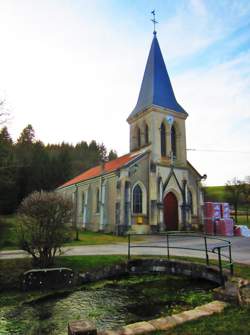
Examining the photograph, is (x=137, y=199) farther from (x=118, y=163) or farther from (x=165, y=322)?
(x=165, y=322)

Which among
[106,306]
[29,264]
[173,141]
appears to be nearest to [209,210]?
[173,141]

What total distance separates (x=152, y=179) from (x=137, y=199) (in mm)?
2178

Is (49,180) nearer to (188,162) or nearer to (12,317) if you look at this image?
(188,162)

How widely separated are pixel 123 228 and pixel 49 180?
27.6 metres

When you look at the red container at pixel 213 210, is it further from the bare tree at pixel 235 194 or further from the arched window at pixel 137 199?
the bare tree at pixel 235 194

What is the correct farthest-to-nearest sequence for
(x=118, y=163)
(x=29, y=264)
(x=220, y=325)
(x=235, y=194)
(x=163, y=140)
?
1. (x=235, y=194)
2. (x=118, y=163)
3. (x=163, y=140)
4. (x=29, y=264)
5. (x=220, y=325)

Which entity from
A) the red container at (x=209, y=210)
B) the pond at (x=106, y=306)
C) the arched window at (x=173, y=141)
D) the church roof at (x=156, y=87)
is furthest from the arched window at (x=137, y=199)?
the pond at (x=106, y=306)

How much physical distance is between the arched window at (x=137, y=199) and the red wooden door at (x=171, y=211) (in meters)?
2.56

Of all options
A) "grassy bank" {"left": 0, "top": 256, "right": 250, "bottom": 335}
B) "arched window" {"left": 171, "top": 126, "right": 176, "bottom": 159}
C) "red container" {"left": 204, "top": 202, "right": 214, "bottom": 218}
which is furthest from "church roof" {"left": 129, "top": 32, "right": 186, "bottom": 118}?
"grassy bank" {"left": 0, "top": 256, "right": 250, "bottom": 335}

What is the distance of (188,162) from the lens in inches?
1115

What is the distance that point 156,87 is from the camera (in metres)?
28.0

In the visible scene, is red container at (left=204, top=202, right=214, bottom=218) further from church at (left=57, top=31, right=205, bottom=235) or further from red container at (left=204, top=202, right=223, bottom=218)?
church at (left=57, top=31, right=205, bottom=235)

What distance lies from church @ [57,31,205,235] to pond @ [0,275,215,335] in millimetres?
14494

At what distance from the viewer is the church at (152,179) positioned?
2375 cm
